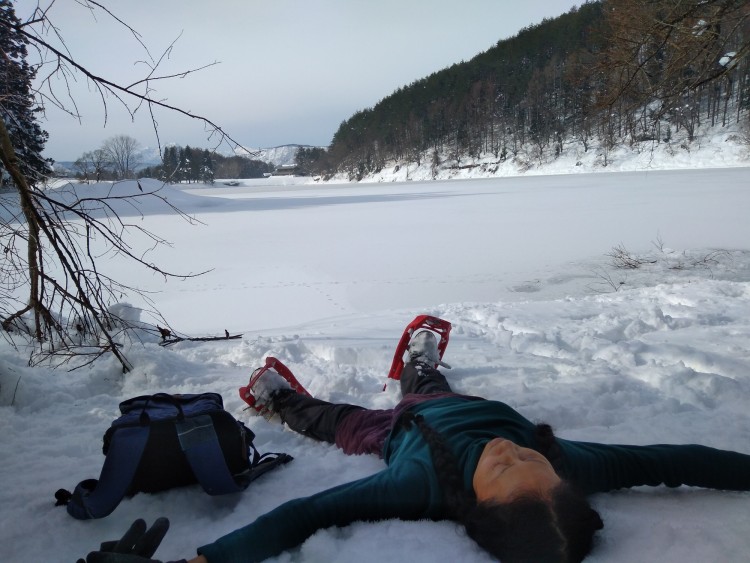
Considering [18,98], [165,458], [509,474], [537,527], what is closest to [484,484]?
[509,474]

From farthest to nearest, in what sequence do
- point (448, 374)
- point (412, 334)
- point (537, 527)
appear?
point (412, 334) → point (448, 374) → point (537, 527)

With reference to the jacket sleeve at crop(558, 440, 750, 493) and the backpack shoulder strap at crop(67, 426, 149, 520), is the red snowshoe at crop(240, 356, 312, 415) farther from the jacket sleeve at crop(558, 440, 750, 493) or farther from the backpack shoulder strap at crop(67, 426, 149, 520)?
the jacket sleeve at crop(558, 440, 750, 493)

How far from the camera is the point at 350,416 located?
2.46 m

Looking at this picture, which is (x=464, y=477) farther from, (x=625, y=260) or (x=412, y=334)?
(x=625, y=260)

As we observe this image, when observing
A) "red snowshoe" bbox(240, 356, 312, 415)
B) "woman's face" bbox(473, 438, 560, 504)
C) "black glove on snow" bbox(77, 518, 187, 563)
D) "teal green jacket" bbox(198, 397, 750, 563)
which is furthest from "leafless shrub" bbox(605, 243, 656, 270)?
"black glove on snow" bbox(77, 518, 187, 563)

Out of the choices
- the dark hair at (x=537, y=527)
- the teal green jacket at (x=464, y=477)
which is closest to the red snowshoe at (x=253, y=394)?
the teal green jacket at (x=464, y=477)

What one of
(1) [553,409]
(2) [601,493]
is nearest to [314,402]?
(1) [553,409]

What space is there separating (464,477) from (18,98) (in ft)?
7.61

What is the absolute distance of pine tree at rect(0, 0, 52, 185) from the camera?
186 centimetres

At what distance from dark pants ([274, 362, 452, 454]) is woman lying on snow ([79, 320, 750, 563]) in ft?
0.27

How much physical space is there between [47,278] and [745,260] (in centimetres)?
981

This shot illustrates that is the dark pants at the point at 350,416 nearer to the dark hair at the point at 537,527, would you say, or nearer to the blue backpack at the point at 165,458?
the blue backpack at the point at 165,458

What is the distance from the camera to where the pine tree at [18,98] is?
1859 millimetres

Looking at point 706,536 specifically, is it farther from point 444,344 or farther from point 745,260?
point 745,260
